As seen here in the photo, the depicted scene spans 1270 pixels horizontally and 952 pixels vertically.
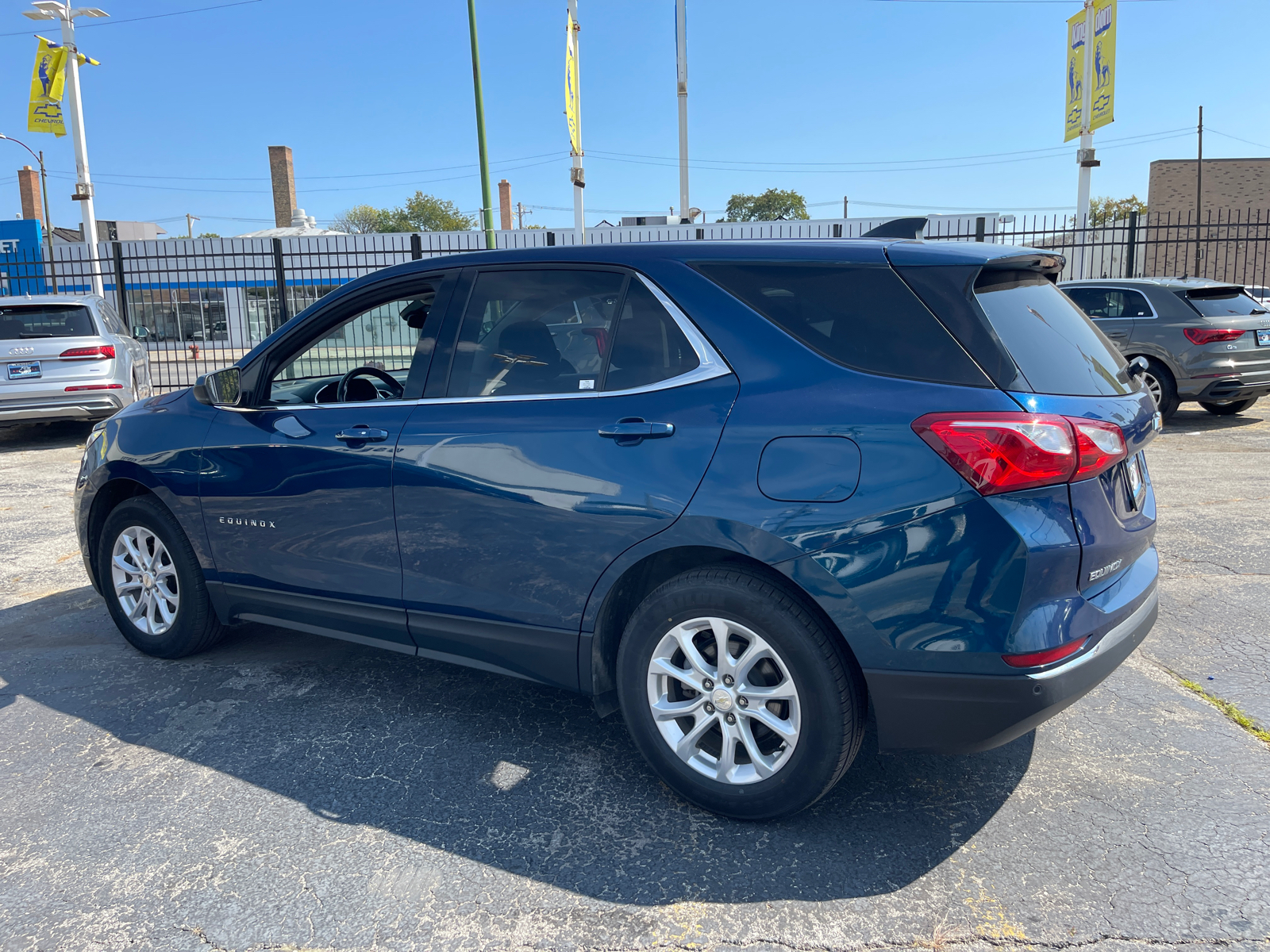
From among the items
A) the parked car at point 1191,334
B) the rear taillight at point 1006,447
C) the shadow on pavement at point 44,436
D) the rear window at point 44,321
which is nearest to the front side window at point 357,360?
the rear taillight at point 1006,447

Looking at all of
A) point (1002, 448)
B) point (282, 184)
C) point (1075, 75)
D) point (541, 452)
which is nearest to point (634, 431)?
point (541, 452)

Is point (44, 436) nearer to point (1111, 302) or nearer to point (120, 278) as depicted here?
point (120, 278)

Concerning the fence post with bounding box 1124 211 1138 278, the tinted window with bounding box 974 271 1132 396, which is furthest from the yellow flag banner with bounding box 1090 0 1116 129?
the tinted window with bounding box 974 271 1132 396

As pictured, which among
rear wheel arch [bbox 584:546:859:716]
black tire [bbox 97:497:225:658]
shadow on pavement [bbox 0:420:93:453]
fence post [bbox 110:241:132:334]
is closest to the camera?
rear wheel arch [bbox 584:546:859:716]

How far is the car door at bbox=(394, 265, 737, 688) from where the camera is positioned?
2814mm

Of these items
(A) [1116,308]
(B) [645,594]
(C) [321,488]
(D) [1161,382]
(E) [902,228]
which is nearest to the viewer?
(B) [645,594]

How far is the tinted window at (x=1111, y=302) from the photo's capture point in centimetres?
1059

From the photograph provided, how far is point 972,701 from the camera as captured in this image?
8.02 feet

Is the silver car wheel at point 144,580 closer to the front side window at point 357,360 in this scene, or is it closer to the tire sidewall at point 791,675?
the front side window at point 357,360

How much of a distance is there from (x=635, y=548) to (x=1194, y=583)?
3.78 meters

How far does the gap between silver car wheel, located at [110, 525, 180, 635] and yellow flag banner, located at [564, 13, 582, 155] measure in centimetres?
1399

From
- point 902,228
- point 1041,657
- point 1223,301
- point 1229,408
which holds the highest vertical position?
point 902,228

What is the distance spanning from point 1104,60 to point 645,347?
16.8 m

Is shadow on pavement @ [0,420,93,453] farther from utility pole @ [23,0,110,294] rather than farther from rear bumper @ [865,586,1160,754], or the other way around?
rear bumper @ [865,586,1160,754]
